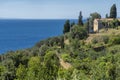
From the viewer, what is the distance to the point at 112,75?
3531 cm

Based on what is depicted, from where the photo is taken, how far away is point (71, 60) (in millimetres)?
43719

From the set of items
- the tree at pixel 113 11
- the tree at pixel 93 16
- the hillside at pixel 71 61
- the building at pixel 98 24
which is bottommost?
the hillside at pixel 71 61

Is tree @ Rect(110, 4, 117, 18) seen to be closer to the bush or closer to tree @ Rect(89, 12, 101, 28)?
tree @ Rect(89, 12, 101, 28)

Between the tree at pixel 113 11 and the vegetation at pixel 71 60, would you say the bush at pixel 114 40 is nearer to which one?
the vegetation at pixel 71 60

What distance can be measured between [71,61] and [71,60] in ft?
0.46

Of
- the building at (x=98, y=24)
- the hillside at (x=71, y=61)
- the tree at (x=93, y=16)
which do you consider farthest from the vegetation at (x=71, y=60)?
the tree at (x=93, y=16)

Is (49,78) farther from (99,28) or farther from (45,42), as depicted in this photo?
(99,28)

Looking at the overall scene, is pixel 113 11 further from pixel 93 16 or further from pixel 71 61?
pixel 71 61

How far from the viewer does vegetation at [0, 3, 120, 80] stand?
31562 mm

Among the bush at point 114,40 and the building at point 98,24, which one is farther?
the building at point 98,24

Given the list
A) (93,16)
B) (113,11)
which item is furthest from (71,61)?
(93,16)

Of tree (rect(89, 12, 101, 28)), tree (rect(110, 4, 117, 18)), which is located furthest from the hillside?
tree (rect(110, 4, 117, 18))

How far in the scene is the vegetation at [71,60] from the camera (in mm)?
31562

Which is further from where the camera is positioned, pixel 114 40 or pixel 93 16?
pixel 93 16
